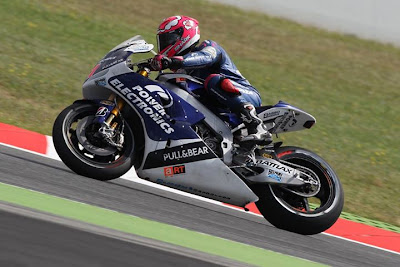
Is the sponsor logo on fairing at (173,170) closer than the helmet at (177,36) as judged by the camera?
Yes

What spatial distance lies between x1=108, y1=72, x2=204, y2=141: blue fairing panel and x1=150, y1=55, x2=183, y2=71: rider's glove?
0.53 ft

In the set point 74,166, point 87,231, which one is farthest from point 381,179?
point 87,231

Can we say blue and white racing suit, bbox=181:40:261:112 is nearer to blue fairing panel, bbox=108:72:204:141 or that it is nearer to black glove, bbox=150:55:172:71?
black glove, bbox=150:55:172:71

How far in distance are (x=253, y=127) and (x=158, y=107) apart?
2.73 ft

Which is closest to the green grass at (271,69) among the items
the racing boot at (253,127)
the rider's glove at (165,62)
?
the racing boot at (253,127)

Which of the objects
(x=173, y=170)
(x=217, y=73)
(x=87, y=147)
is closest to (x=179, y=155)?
(x=173, y=170)

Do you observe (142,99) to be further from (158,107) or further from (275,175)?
(275,175)

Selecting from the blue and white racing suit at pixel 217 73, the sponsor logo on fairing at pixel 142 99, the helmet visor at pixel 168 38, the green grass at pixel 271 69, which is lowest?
the green grass at pixel 271 69

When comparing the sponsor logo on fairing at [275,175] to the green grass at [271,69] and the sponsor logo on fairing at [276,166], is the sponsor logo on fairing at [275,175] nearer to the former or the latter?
the sponsor logo on fairing at [276,166]

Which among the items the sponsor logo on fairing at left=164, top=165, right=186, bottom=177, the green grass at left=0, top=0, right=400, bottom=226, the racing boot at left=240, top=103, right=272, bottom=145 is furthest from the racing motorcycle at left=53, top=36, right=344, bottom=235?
the green grass at left=0, top=0, right=400, bottom=226

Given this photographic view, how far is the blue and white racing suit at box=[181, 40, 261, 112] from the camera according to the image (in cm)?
628

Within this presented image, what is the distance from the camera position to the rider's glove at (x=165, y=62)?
6125 millimetres

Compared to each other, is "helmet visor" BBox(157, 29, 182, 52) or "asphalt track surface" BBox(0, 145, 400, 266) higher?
"helmet visor" BBox(157, 29, 182, 52)

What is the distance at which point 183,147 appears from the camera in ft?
20.6
